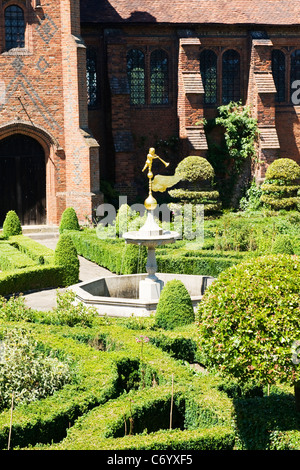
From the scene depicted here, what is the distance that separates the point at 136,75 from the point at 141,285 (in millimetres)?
17276

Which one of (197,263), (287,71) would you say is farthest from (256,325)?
(287,71)

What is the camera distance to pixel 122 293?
1791 cm

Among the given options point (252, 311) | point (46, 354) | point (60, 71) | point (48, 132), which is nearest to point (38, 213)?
point (48, 132)

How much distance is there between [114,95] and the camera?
1176 inches

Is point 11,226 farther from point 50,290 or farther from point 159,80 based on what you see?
point 159,80

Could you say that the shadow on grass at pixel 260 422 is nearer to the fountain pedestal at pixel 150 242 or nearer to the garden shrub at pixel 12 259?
the fountain pedestal at pixel 150 242

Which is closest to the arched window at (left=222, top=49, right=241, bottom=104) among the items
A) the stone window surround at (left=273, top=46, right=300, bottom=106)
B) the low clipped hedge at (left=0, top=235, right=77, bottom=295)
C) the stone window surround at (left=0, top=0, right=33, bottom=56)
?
the stone window surround at (left=273, top=46, right=300, bottom=106)

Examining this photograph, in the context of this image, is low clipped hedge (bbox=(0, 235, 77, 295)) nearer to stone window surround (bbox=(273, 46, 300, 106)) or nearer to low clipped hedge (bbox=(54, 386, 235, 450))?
low clipped hedge (bbox=(54, 386, 235, 450))

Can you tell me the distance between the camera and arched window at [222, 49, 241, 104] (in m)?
32.8

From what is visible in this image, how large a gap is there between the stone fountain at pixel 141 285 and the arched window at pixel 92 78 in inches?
571

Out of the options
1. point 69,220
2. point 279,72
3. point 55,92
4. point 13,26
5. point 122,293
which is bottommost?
point 122,293

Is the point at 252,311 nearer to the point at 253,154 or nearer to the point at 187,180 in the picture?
the point at 187,180

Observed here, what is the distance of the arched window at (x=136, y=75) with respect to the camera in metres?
31.9
